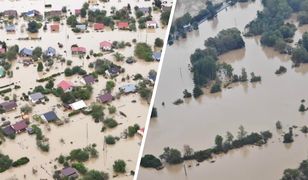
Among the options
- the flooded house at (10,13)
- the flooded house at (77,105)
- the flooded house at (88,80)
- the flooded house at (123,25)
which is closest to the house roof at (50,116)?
the flooded house at (77,105)

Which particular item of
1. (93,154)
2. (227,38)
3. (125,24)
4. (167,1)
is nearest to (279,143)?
(227,38)

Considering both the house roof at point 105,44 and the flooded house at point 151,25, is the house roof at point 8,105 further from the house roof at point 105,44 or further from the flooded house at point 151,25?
the flooded house at point 151,25

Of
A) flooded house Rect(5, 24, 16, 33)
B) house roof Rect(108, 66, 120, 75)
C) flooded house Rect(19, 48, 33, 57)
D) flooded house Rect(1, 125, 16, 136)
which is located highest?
flooded house Rect(5, 24, 16, 33)

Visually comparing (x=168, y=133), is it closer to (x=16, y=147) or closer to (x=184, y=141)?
(x=184, y=141)

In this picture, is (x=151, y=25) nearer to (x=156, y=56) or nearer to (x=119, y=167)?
(x=156, y=56)

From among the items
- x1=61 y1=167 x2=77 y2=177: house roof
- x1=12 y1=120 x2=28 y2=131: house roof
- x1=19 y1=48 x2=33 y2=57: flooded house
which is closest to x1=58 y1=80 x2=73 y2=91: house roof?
x1=12 y1=120 x2=28 y2=131: house roof

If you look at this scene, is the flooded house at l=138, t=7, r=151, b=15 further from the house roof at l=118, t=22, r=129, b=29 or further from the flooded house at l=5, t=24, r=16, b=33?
the flooded house at l=5, t=24, r=16, b=33
